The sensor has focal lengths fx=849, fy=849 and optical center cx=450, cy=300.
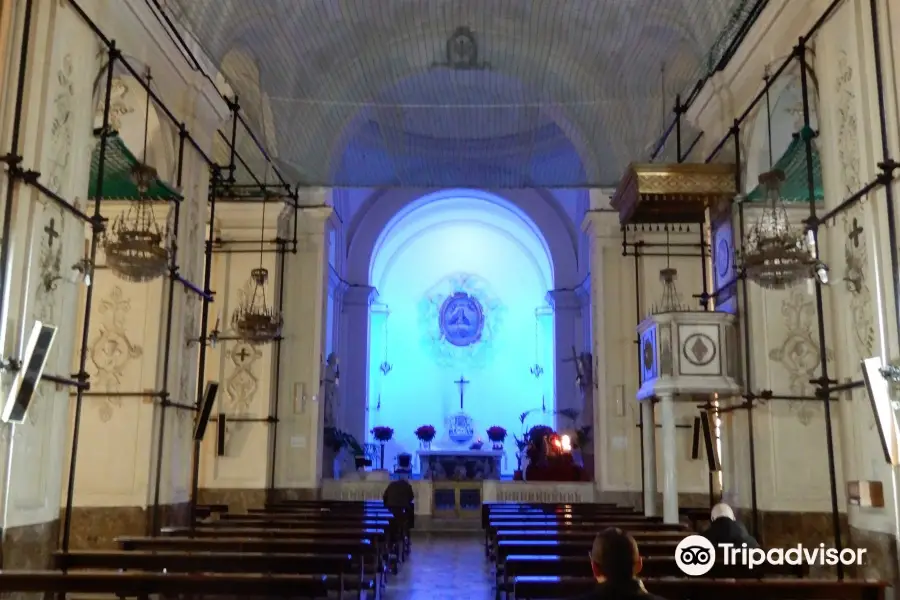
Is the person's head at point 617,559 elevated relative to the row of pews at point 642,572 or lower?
elevated

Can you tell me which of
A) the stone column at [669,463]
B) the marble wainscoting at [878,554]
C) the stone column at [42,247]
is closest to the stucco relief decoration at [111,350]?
the stone column at [42,247]

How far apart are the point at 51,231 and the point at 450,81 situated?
859 cm

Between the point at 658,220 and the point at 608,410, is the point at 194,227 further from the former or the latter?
the point at 608,410

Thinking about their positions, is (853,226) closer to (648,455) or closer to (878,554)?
(878,554)

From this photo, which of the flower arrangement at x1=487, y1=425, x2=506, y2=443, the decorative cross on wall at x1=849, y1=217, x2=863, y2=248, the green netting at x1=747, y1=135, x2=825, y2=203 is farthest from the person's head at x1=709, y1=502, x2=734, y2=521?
the flower arrangement at x1=487, y1=425, x2=506, y2=443

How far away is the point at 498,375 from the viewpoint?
2297cm

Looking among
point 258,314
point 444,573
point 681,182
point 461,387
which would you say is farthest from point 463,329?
point 681,182

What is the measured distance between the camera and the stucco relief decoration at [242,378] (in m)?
12.5

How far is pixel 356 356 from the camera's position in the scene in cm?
1948

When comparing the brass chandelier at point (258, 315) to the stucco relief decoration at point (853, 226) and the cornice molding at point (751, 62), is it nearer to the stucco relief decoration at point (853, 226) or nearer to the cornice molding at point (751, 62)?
the cornice molding at point (751, 62)

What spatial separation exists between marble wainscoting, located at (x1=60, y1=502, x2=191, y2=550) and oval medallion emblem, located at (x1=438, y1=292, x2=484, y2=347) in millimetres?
15415

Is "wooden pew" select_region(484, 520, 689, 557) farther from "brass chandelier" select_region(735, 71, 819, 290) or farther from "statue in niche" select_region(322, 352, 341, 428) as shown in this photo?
"statue in niche" select_region(322, 352, 341, 428)

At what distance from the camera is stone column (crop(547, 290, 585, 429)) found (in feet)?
62.5

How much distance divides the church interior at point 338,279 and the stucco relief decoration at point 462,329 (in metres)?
5.06
